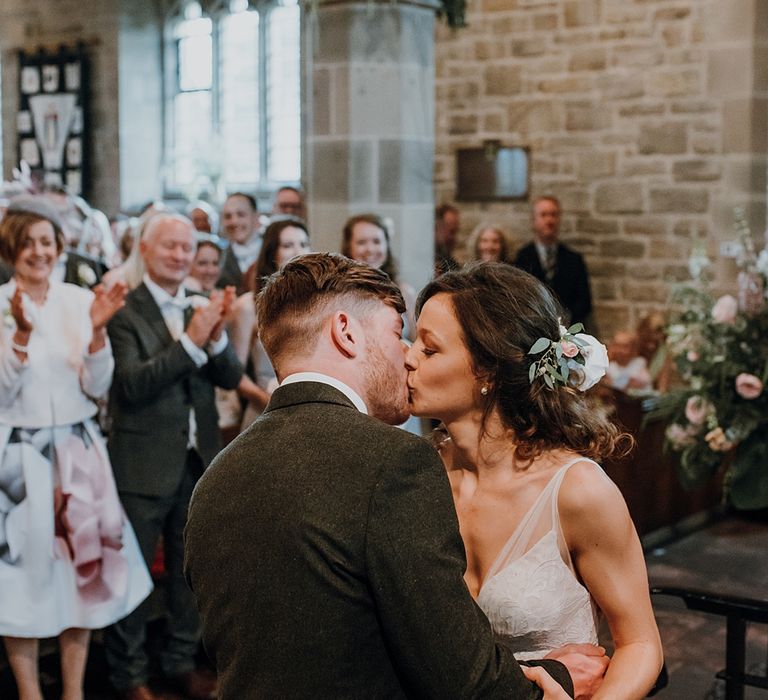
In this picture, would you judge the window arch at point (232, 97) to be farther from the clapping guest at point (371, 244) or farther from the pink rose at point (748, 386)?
the pink rose at point (748, 386)

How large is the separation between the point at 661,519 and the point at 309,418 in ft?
15.1

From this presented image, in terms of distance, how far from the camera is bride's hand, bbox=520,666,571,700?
1801mm

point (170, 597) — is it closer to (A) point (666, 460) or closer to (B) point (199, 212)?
(A) point (666, 460)

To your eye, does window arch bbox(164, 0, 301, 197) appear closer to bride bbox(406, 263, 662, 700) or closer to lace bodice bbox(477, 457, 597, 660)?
bride bbox(406, 263, 662, 700)

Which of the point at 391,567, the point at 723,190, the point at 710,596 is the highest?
the point at 723,190

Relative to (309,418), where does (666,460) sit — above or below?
below

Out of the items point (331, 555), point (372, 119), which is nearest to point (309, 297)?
point (331, 555)

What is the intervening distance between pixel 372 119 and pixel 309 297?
428 cm

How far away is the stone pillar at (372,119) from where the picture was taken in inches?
230

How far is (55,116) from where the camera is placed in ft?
42.1

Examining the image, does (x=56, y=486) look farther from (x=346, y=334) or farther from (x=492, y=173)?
(x=492, y=173)

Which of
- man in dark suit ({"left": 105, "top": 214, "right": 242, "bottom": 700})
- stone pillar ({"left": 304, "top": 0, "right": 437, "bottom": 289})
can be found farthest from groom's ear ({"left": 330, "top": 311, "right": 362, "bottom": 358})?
stone pillar ({"left": 304, "top": 0, "right": 437, "bottom": 289})

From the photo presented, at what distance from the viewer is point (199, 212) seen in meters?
8.40

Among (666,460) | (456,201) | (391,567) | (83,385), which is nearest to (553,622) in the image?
(391,567)
